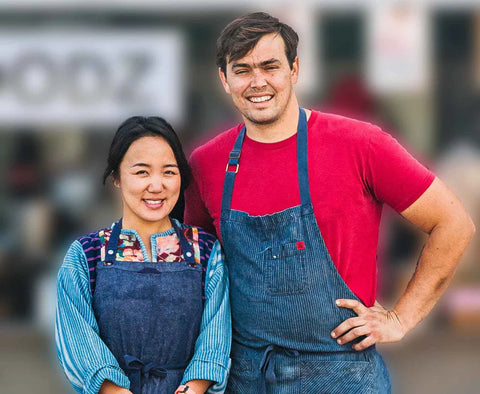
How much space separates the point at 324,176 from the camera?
108 inches

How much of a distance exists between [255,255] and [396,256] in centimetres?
263

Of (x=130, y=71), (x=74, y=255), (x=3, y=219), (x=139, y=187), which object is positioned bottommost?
(x=3, y=219)

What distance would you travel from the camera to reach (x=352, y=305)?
272cm

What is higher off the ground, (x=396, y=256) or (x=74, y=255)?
(x=74, y=255)

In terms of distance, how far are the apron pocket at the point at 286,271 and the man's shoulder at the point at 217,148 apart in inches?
17.2

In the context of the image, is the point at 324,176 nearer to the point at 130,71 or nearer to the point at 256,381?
the point at 256,381

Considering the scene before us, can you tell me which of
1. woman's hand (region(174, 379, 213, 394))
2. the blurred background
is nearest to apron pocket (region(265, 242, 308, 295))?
woman's hand (region(174, 379, 213, 394))

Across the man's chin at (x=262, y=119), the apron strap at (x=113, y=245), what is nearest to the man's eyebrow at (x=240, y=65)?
the man's chin at (x=262, y=119)

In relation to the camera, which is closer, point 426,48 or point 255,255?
point 255,255

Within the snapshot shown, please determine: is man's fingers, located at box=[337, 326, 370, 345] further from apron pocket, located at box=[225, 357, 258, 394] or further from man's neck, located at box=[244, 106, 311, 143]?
man's neck, located at box=[244, 106, 311, 143]

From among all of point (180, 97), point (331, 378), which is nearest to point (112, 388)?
point (331, 378)

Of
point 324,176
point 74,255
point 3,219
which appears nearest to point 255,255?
point 324,176

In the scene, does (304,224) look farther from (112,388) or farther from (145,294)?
(112,388)

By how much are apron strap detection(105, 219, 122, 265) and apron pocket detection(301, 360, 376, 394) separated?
2.39 feet
